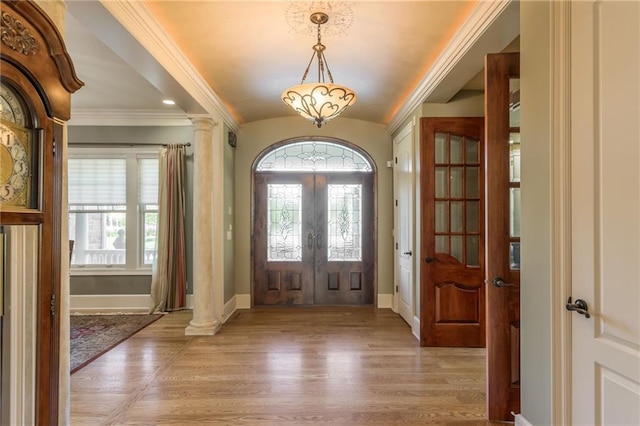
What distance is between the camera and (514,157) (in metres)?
2.25

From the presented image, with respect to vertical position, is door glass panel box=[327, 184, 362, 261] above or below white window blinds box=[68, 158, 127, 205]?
below

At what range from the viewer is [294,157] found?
17.4 ft

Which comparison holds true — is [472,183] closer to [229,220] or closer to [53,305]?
[229,220]

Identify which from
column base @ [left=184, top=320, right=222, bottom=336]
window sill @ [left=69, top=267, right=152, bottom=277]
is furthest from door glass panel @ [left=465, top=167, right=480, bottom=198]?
window sill @ [left=69, top=267, right=152, bottom=277]

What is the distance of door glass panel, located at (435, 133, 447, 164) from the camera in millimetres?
3641

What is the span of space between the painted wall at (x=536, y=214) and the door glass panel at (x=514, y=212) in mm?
338

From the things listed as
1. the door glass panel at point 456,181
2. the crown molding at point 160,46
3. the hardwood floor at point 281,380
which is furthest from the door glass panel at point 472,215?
the crown molding at point 160,46

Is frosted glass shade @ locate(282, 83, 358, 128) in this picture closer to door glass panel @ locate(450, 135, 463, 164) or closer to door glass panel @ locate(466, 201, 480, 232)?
door glass panel @ locate(450, 135, 463, 164)

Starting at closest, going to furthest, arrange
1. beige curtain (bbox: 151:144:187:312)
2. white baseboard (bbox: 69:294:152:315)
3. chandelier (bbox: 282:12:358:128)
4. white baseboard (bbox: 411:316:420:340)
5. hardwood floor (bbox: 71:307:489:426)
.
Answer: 1. hardwood floor (bbox: 71:307:489:426)
2. chandelier (bbox: 282:12:358:128)
3. white baseboard (bbox: 411:316:420:340)
4. beige curtain (bbox: 151:144:187:312)
5. white baseboard (bbox: 69:294:152:315)

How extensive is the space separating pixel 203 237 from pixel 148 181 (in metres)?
1.71

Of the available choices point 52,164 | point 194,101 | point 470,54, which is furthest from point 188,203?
point 470,54
